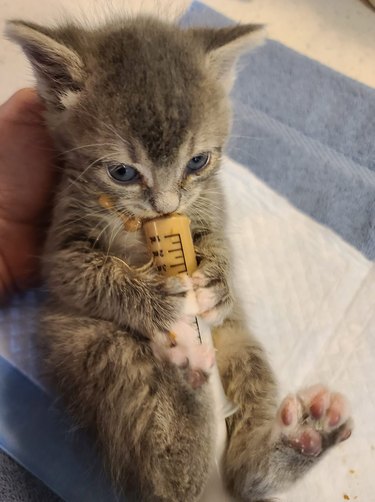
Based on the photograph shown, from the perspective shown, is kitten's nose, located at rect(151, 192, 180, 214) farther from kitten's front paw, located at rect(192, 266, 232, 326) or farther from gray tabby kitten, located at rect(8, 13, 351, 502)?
kitten's front paw, located at rect(192, 266, 232, 326)

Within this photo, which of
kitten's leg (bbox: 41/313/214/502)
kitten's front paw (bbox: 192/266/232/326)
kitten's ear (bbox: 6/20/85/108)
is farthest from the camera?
kitten's front paw (bbox: 192/266/232/326)

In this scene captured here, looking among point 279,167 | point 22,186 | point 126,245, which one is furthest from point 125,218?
point 279,167

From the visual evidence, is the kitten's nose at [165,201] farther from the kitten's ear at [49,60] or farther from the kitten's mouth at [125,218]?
the kitten's ear at [49,60]

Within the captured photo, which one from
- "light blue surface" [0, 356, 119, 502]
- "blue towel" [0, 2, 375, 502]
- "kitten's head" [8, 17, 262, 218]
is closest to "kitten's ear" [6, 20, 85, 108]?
"kitten's head" [8, 17, 262, 218]

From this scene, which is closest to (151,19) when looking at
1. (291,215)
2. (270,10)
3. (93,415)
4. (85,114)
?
(85,114)

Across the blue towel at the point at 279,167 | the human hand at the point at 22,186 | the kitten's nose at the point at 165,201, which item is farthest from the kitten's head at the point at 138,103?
the blue towel at the point at 279,167
